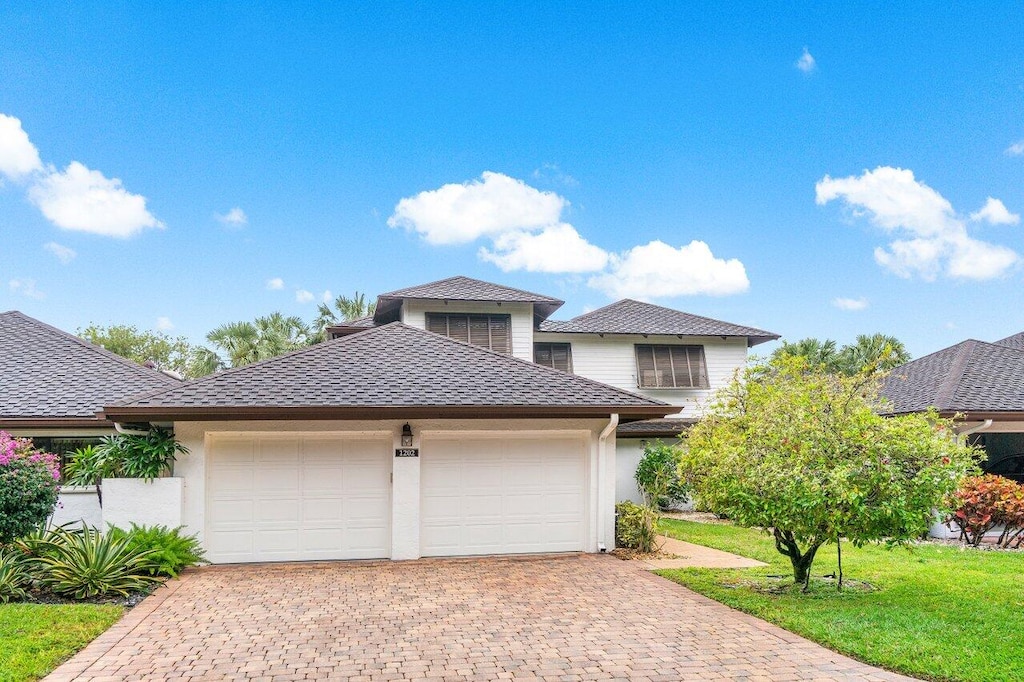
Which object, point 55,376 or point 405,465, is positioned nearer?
point 405,465

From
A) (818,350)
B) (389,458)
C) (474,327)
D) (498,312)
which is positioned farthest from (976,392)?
(818,350)

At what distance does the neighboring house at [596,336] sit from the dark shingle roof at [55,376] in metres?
7.27

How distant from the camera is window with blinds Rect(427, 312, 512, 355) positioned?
20.0 metres

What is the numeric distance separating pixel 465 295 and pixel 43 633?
575 inches

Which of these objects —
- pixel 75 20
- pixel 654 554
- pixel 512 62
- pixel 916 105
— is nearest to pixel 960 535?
pixel 654 554

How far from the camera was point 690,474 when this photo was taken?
9.09 metres

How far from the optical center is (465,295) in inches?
785

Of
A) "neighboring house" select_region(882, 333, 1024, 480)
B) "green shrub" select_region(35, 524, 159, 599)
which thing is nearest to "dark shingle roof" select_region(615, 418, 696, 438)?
"neighboring house" select_region(882, 333, 1024, 480)

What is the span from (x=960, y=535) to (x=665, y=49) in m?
13.2

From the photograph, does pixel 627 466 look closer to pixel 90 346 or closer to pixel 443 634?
pixel 443 634

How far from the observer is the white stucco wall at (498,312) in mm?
19906

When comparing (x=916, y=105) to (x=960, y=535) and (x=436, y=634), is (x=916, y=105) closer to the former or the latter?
(x=960, y=535)

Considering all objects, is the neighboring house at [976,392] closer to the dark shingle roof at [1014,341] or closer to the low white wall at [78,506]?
the dark shingle roof at [1014,341]

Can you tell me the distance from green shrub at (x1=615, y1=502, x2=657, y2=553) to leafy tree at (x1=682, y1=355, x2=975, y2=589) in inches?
115
